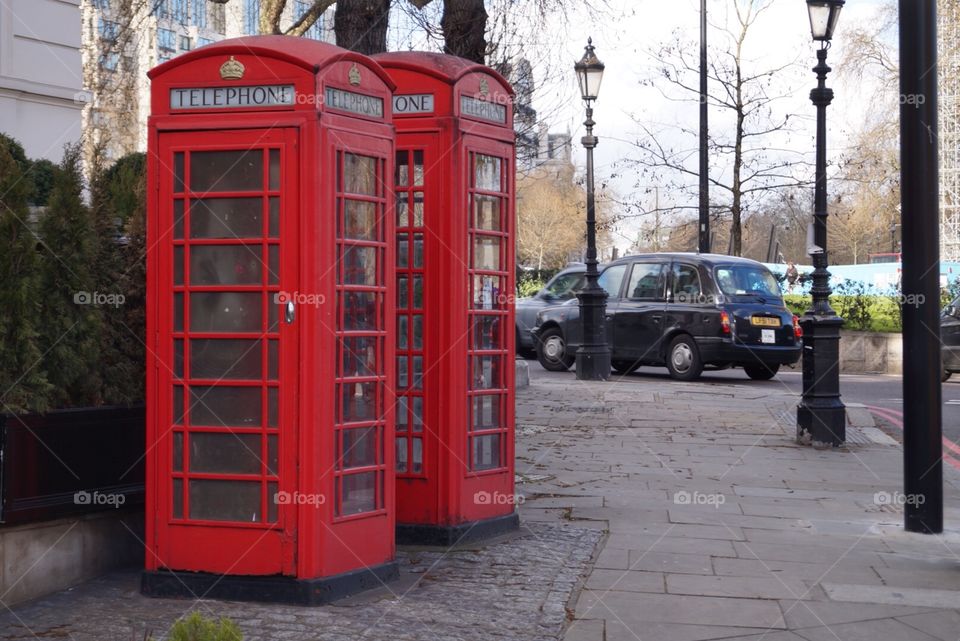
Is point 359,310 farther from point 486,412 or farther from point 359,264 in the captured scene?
point 486,412

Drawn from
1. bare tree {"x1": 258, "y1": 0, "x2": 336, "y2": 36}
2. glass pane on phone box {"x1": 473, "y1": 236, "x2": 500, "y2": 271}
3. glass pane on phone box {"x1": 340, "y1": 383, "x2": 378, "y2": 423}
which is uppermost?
bare tree {"x1": 258, "y1": 0, "x2": 336, "y2": 36}

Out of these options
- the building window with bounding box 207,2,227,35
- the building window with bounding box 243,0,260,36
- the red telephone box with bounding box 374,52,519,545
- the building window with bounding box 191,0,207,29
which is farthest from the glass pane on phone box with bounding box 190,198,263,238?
the building window with bounding box 207,2,227,35

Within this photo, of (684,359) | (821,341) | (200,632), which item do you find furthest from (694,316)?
(200,632)

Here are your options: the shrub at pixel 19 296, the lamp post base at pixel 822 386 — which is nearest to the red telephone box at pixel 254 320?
the shrub at pixel 19 296

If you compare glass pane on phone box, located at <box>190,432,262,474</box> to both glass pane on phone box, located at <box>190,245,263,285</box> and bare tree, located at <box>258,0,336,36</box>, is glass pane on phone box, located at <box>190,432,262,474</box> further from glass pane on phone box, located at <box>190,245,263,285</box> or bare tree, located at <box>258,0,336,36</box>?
bare tree, located at <box>258,0,336,36</box>

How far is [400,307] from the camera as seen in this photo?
7.25 metres

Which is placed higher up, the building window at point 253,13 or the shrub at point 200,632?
the building window at point 253,13

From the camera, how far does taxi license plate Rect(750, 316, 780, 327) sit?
768 inches

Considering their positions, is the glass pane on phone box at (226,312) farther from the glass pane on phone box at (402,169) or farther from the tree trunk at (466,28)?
the tree trunk at (466,28)

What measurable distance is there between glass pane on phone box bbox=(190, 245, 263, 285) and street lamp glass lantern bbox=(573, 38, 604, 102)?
→ 14.4 metres

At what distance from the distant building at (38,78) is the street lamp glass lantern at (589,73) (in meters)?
7.95

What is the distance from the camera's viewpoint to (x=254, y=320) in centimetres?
579

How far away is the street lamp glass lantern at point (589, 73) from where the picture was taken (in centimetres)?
1952

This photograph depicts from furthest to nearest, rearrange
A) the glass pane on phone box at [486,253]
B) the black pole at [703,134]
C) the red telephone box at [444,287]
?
1. the black pole at [703,134]
2. the glass pane on phone box at [486,253]
3. the red telephone box at [444,287]
